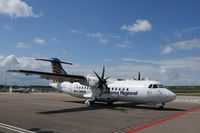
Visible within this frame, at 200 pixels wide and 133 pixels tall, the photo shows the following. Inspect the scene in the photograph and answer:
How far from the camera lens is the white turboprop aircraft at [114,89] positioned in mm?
25391

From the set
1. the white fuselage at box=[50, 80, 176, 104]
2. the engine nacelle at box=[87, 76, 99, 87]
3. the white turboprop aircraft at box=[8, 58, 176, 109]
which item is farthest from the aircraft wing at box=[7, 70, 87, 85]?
the white fuselage at box=[50, 80, 176, 104]

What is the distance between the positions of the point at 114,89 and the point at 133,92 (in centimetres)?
264

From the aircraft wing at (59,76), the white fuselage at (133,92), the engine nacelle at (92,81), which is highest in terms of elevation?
the aircraft wing at (59,76)

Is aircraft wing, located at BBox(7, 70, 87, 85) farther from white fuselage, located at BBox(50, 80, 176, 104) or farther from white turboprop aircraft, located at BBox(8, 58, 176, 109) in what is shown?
white fuselage, located at BBox(50, 80, 176, 104)

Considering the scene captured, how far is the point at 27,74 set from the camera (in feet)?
88.5

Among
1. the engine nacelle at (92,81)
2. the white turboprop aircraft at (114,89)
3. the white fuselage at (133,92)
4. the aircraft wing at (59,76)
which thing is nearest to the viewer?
the white fuselage at (133,92)

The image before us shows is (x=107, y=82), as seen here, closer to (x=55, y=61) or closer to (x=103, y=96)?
(x=103, y=96)

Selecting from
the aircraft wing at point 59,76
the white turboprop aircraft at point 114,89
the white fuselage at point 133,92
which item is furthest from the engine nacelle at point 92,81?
the white fuselage at point 133,92

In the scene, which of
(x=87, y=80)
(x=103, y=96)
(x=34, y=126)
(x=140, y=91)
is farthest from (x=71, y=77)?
(x=34, y=126)

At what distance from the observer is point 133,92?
26.9 meters

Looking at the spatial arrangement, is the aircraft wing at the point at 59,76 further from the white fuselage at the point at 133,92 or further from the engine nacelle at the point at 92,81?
the white fuselage at the point at 133,92

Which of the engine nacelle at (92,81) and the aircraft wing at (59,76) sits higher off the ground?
the aircraft wing at (59,76)

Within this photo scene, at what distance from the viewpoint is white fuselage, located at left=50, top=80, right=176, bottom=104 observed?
990 inches

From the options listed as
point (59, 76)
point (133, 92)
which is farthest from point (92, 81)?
point (133, 92)
